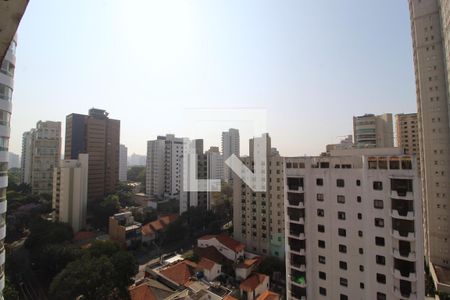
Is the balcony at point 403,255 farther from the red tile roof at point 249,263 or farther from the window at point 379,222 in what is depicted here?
the red tile roof at point 249,263

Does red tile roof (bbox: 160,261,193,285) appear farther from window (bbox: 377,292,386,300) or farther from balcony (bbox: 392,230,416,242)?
balcony (bbox: 392,230,416,242)

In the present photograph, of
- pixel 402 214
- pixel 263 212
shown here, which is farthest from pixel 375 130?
pixel 402 214

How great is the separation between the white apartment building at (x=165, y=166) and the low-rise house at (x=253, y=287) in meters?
20.7

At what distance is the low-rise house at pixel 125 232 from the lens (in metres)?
18.4

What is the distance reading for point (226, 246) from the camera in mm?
16016

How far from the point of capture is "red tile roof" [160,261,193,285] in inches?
482

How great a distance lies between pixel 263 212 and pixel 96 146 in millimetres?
24012

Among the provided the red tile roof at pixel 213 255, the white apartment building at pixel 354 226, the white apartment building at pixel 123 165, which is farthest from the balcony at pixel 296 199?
the white apartment building at pixel 123 165

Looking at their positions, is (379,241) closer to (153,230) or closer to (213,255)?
(213,255)

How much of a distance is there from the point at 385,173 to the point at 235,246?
11.0 metres

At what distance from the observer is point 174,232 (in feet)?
65.1

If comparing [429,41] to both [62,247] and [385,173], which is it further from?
[62,247]

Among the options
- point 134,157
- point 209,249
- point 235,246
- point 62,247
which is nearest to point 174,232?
point 209,249

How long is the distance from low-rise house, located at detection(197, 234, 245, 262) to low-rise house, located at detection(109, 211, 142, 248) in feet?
18.4
